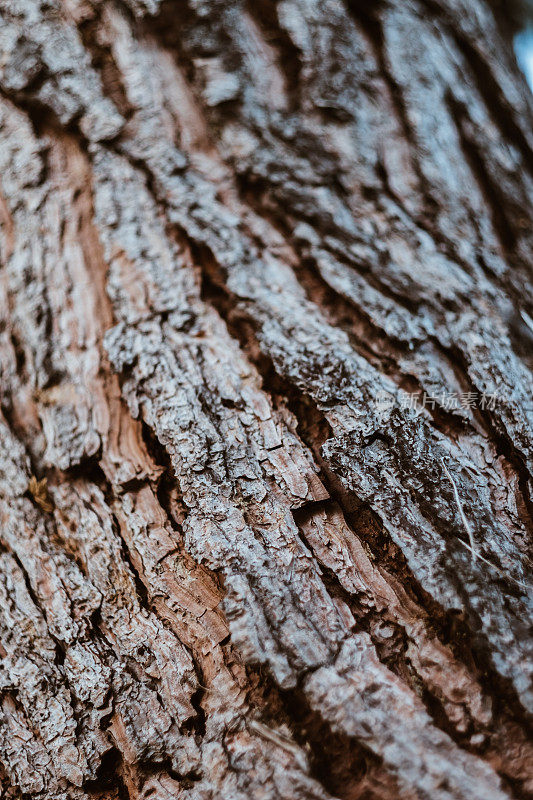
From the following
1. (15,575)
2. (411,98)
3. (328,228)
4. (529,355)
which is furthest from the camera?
(411,98)

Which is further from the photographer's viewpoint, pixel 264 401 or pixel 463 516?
pixel 264 401

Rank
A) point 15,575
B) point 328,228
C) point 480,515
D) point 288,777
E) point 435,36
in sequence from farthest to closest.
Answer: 1. point 435,36
2. point 328,228
3. point 15,575
4. point 480,515
5. point 288,777

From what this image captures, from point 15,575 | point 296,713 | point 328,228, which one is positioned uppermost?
point 328,228

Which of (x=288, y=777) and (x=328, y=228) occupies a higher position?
(x=328, y=228)

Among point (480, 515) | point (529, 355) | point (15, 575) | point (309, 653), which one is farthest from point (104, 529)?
point (529, 355)

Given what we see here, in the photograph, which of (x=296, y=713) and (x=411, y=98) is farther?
(x=411, y=98)

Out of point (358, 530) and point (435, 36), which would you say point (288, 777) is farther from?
point (435, 36)

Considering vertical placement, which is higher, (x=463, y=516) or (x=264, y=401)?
(x=463, y=516)

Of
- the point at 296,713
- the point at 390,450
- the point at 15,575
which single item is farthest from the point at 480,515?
the point at 15,575
